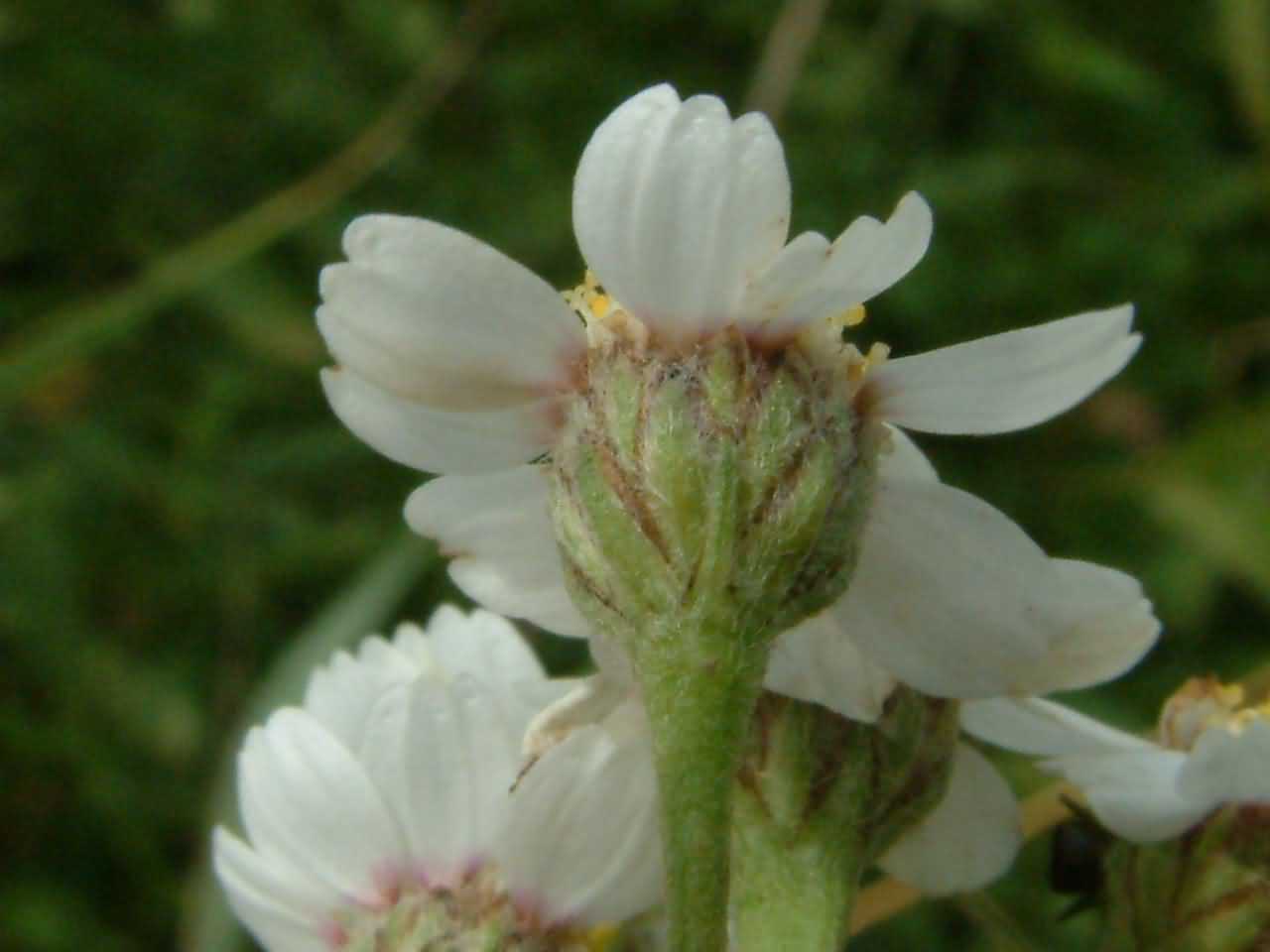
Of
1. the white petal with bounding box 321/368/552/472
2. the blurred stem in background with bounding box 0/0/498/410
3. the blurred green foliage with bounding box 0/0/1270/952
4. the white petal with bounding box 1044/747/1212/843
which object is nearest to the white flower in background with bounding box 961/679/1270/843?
the white petal with bounding box 1044/747/1212/843

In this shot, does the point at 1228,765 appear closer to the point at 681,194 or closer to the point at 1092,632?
the point at 1092,632

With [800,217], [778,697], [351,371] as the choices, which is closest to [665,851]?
[778,697]

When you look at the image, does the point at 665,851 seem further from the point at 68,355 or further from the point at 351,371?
the point at 68,355

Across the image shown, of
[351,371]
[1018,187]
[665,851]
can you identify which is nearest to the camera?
[665,851]

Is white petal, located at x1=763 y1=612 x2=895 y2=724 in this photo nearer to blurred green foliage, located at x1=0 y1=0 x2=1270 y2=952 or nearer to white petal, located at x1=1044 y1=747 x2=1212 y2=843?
white petal, located at x1=1044 y1=747 x2=1212 y2=843

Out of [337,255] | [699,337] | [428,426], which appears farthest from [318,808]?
[337,255]

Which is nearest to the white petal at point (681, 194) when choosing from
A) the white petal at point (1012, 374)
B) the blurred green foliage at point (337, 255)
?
the white petal at point (1012, 374)

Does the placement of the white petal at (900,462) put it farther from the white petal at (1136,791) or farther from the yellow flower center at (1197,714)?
the yellow flower center at (1197,714)
